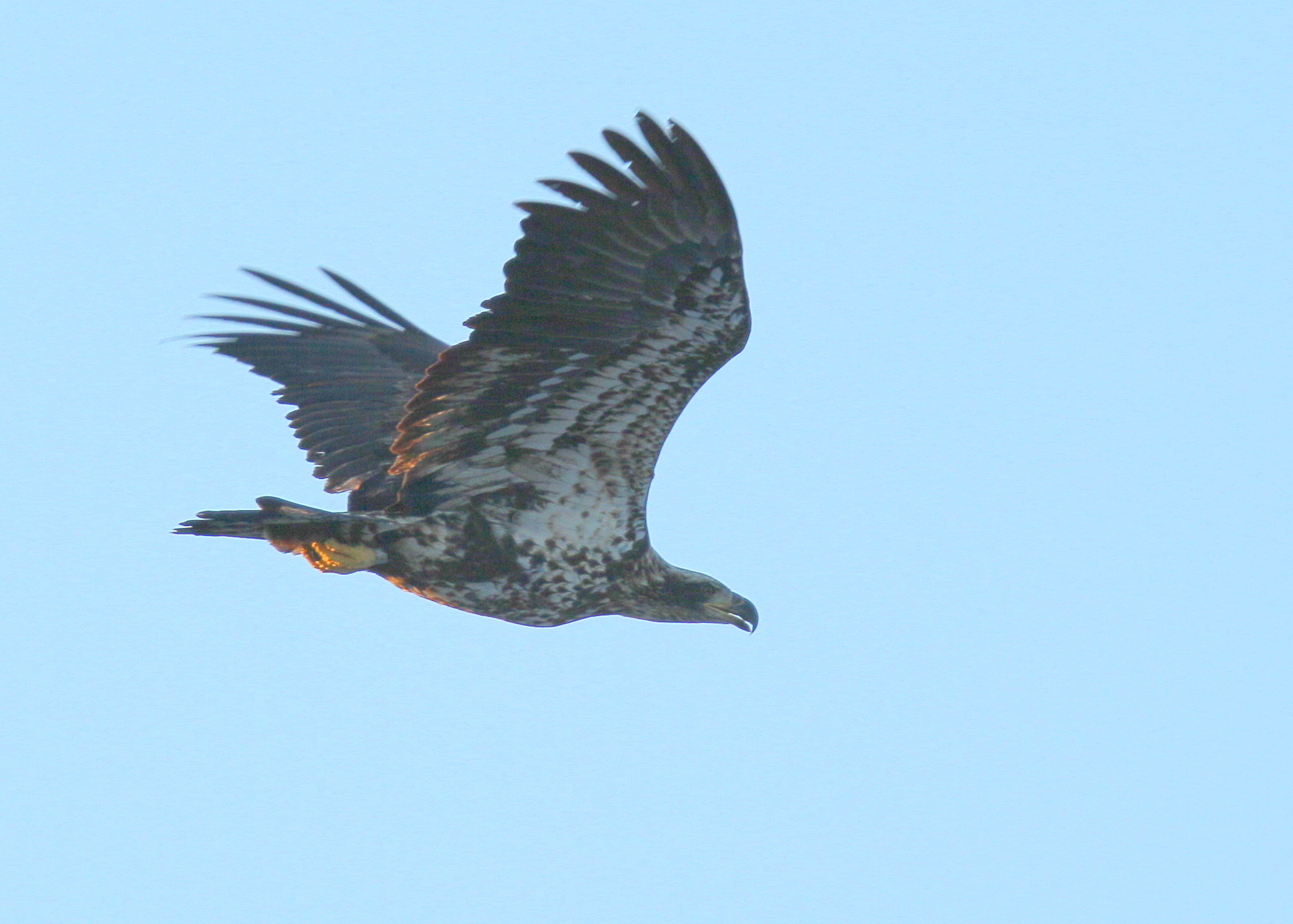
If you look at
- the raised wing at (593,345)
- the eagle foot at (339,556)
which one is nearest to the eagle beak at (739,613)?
the raised wing at (593,345)

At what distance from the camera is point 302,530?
11.1 metres

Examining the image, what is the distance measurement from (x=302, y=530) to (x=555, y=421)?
1.71 m

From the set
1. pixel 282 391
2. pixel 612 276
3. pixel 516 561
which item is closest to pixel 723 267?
pixel 612 276

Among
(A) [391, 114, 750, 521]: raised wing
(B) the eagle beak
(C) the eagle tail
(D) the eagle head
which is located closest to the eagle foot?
(C) the eagle tail

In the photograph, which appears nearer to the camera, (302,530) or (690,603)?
(302,530)

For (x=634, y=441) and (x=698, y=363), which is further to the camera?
(x=634, y=441)

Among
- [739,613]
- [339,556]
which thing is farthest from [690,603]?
[339,556]

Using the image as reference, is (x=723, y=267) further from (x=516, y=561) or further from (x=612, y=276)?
(x=516, y=561)

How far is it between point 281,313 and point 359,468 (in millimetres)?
1996

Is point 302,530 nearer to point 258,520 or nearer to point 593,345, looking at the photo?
point 258,520

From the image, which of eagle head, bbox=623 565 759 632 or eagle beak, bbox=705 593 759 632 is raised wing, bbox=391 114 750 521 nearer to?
eagle head, bbox=623 565 759 632

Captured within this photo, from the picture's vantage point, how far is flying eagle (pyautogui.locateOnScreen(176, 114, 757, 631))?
9531 millimetres

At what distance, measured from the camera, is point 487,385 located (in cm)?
1038

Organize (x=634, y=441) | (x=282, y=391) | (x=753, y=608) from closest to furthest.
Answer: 1. (x=634, y=441)
2. (x=753, y=608)
3. (x=282, y=391)
